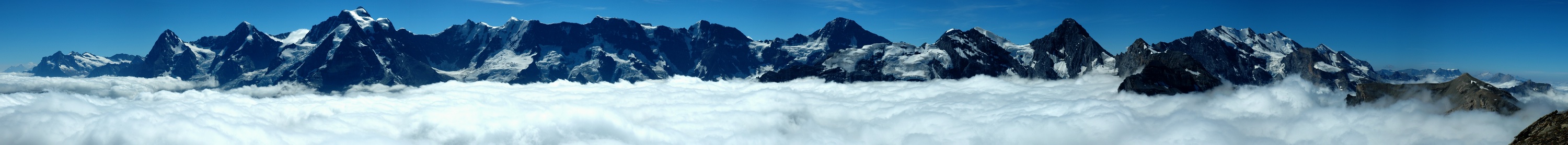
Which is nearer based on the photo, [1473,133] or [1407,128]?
[1473,133]

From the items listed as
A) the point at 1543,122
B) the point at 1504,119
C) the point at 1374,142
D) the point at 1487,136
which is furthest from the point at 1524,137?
the point at 1504,119

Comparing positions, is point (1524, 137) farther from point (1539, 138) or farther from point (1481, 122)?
point (1481, 122)

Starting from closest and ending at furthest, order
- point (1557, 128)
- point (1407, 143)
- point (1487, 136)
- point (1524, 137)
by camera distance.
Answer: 1. point (1557, 128)
2. point (1524, 137)
3. point (1487, 136)
4. point (1407, 143)

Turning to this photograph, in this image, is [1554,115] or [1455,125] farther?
[1455,125]

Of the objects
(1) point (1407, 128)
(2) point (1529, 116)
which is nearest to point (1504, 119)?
(2) point (1529, 116)

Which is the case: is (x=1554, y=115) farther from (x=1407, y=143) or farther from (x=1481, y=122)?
(x=1481, y=122)

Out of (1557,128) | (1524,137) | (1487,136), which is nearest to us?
(1557,128)
